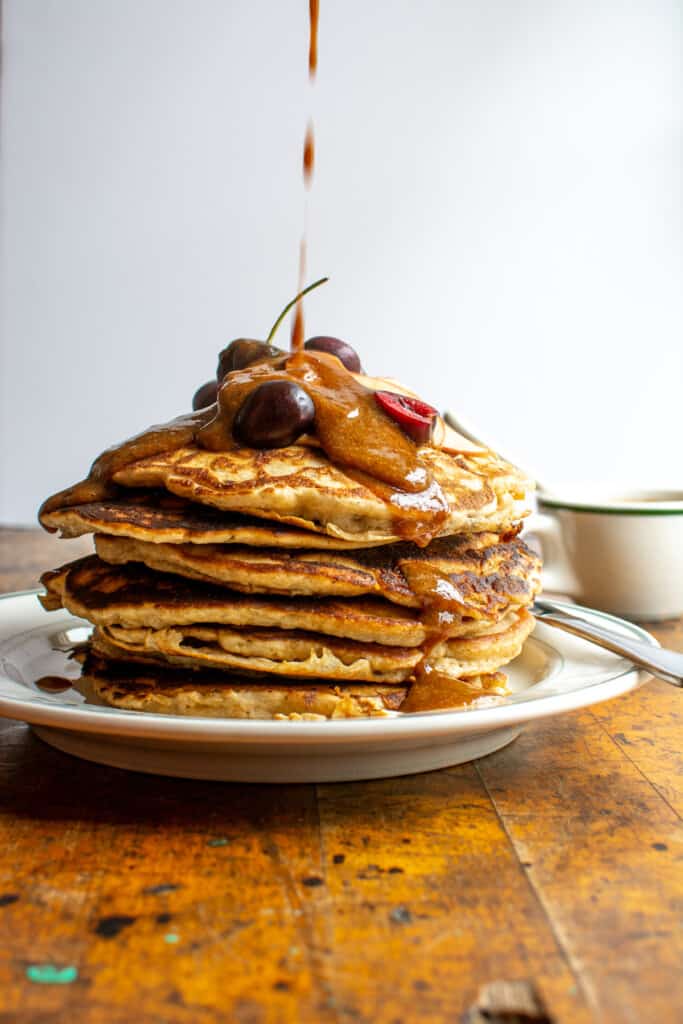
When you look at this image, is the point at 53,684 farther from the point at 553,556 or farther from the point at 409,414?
the point at 553,556

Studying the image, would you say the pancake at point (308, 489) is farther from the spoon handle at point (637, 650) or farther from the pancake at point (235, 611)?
the spoon handle at point (637, 650)

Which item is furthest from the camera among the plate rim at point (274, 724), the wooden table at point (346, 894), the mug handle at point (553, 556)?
the mug handle at point (553, 556)

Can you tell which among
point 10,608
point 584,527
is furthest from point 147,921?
point 584,527

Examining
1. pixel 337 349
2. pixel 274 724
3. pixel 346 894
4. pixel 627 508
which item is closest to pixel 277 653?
pixel 274 724

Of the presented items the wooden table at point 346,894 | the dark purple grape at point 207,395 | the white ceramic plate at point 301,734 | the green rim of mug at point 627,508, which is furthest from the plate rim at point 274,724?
the green rim of mug at point 627,508

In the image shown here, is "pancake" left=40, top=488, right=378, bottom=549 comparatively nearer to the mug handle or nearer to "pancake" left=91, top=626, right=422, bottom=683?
"pancake" left=91, top=626, right=422, bottom=683

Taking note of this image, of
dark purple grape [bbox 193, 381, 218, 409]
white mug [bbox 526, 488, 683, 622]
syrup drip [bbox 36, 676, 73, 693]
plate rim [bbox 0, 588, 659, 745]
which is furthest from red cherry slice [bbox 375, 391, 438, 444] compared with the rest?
white mug [bbox 526, 488, 683, 622]
